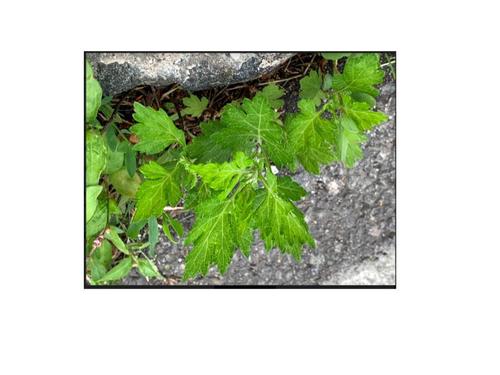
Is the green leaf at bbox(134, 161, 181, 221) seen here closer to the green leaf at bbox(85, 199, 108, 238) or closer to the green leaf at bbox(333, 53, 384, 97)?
the green leaf at bbox(85, 199, 108, 238)

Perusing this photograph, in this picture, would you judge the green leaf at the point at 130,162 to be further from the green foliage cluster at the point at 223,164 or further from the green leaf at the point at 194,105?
the green leaf at the point at 194,105

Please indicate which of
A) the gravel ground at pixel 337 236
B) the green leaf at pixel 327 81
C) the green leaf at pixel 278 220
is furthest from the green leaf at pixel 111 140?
the green leaf at pixel 327 81

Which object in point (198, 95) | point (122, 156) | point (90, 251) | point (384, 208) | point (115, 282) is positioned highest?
point (198, 95)

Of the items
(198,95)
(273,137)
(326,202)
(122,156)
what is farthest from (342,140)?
(122,156)

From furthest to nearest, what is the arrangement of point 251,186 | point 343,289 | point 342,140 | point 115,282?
point 115,282 → point 343,289 → point 342,140 → point 251,186

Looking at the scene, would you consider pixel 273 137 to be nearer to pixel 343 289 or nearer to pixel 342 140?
pixel 342 140

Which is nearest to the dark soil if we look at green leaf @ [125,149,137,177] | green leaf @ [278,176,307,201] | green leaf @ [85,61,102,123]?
green leaf @ [125,149,137,177]
